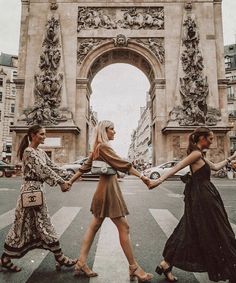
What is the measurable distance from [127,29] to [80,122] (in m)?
8.72

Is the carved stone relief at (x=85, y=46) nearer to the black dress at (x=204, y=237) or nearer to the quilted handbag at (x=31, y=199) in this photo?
the quilted handbag at (x=31, y=199)

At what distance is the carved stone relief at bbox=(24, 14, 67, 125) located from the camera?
2236 cm

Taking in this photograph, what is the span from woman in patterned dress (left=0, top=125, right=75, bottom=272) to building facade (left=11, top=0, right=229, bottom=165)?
61.2ft

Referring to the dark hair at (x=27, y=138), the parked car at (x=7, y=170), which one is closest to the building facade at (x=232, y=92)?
the parked car at (x=7, y=170)

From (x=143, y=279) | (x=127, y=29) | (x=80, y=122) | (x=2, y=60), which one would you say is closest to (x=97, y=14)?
(x=127, y=29)

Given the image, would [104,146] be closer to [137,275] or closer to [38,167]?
[38,167]

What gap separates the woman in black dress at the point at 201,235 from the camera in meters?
2.89

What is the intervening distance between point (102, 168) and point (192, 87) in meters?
20.9

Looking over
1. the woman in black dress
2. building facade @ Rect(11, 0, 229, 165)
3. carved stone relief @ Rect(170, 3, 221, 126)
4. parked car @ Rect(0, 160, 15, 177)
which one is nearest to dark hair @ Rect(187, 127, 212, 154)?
the woman in black dress

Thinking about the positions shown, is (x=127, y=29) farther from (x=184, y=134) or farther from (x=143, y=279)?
(x=143, y=279)

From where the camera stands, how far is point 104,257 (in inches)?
153

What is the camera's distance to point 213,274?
112 inches

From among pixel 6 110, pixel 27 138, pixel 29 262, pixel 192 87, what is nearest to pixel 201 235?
pixel 29 262

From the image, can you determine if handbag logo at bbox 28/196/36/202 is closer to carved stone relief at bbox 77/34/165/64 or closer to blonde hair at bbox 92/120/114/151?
blonde hair at bbox 92/120/114/151
